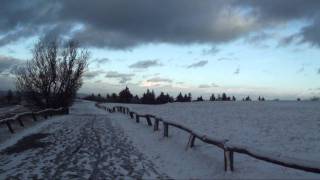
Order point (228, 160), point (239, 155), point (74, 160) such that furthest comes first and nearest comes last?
point (239, 155) → point (74, 160) → point (228, 160)

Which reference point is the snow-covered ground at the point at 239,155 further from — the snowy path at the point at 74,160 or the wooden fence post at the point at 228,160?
the snowy path at the point at 74,160

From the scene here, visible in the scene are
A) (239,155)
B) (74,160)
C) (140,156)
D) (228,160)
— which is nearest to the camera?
(228,160)

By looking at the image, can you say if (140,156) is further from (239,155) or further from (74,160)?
(239,155)

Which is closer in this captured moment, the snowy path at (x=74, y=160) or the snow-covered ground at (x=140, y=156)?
the snowy path at (x=74, y=160)

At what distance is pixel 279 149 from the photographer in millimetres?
16219

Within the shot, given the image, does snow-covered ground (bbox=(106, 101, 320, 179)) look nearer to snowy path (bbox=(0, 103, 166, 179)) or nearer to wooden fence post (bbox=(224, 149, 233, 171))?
wooden fence post (bbox=(224, 149, 233, 171))

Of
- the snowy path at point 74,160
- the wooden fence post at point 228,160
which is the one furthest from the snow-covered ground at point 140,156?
the wooden fence post at point 228,160

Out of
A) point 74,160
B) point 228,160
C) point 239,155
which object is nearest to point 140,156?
point 74,160

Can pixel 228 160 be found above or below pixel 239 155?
Result: above

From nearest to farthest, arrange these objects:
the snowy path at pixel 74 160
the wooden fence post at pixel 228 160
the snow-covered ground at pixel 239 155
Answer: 1. the snowy path at pixel 74 160
2. the wooden fence post at pixel 228 160
3. the snow-covered ground at pixel 239 155

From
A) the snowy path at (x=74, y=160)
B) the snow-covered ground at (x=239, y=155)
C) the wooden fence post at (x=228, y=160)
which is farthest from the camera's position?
the snow-covered ground at (x=239, y=155)

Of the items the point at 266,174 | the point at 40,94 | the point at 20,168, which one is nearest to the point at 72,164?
the point at 20,168

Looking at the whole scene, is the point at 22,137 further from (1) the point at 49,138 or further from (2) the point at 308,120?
(2) the point at 308,120

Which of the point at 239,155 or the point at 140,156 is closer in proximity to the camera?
the point at 239,155
